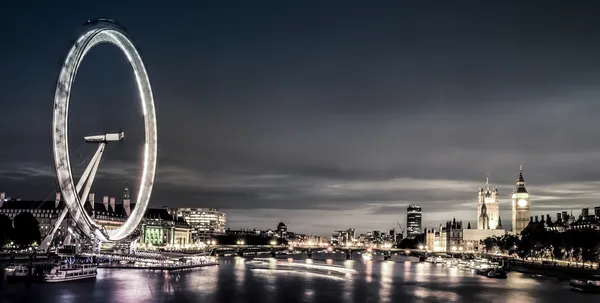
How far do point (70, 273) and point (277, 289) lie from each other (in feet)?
68.6

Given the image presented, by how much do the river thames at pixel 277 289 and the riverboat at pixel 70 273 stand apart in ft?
4.16

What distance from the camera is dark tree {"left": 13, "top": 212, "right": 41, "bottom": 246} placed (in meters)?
93.8

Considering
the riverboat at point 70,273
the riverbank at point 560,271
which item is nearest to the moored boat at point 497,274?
the riverbank at point 560,271

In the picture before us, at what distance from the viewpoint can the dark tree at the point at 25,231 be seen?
308 ft

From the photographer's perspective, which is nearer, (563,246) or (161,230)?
(563,246)

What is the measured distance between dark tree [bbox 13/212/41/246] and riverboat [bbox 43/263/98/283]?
22367 millimetres

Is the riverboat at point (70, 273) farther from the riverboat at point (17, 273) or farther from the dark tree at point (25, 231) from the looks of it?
the dark tree at point (25, 231)

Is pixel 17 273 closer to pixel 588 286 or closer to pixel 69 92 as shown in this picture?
pixel 69 92

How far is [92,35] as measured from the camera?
186 feet

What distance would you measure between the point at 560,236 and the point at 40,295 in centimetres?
8980

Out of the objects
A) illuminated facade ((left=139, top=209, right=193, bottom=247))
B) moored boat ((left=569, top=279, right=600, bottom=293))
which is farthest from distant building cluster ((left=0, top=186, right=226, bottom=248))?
moored boat ((left=569, top=279, right=600, bottom=293))

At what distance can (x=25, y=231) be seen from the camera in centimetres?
9438

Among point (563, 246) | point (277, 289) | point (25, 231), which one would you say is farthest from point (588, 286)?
point (25, 231)

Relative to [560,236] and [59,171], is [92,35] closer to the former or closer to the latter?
[59,171]
